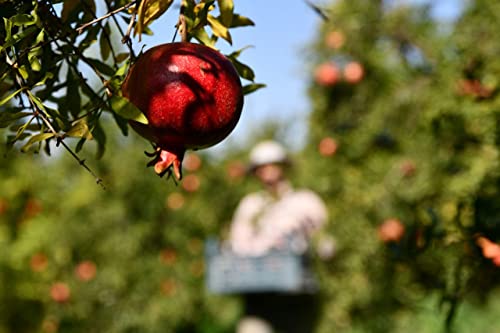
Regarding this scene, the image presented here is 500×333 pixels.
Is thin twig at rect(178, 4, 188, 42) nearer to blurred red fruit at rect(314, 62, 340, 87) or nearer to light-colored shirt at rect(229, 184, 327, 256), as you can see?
light-colored shirt at rect(229, 184, 327, 256)

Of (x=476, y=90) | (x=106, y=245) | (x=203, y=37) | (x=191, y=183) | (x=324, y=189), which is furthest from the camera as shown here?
(x=191, y=183)

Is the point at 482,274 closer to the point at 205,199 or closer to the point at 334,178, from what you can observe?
the point at 334,178

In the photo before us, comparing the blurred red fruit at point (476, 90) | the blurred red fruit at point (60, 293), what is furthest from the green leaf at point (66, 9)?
the blurred red fruit at point (60, 293)

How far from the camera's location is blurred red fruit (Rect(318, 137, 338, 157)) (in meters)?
4.49

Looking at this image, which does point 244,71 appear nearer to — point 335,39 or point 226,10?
point 226,10

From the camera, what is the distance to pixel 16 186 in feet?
17.8

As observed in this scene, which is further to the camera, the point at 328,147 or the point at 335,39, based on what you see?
the point at 335,39

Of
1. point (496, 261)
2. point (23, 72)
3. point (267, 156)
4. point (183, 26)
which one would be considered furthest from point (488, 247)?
point (267, 156)

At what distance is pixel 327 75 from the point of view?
459 centimetres

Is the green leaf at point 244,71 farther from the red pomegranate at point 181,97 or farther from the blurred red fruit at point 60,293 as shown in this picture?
the blurred red fruit at point 60,293

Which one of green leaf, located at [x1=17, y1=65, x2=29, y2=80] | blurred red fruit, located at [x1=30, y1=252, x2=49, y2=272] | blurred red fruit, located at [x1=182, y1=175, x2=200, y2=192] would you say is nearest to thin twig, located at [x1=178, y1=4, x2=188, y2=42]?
green leaf, located at [x1=17, y1=65, x2=29, y2=80]

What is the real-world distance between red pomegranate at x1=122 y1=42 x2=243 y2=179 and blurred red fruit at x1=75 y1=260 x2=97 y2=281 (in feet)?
16.9

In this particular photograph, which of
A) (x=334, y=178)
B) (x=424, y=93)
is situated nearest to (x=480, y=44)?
(x=424, y=93)

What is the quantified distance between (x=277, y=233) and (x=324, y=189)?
0.88m
